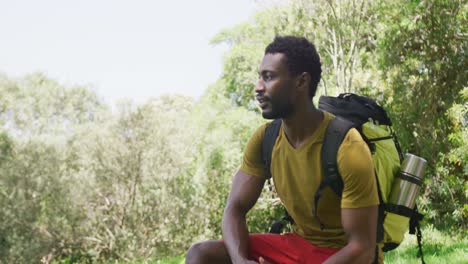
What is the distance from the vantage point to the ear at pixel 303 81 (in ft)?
10.1

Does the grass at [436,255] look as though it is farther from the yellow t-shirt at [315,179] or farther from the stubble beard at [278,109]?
the stubble beard at [278,109]

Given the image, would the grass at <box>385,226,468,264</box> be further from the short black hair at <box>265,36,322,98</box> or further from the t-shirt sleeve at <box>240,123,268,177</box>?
the short black hair at <box>265,36,322,98</box>

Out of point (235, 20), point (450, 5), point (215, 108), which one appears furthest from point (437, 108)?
point (235, 20)

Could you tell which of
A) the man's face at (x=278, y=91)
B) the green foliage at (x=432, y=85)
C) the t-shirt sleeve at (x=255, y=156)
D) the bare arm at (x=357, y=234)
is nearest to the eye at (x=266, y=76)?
the man's face at (x=278, y=91)

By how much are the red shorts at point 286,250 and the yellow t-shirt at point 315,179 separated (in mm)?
37

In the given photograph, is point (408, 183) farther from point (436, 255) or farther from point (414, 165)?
point (436, 255)

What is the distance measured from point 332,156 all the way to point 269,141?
1.49ft

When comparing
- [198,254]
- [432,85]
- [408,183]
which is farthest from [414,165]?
[432,85]

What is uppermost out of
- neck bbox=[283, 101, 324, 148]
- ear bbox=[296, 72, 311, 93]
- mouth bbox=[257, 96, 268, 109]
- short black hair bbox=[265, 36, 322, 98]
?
short black hair bbox=[265, 36, 322, 98]

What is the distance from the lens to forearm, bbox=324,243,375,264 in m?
2.84

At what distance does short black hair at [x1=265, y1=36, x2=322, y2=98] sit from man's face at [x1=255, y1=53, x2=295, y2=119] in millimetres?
30

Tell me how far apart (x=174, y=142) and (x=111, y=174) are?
2.22 meters

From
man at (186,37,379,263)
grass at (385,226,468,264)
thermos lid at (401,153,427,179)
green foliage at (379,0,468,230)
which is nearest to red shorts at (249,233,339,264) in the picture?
man at (186,37,379,263)

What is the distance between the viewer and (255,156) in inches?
130
